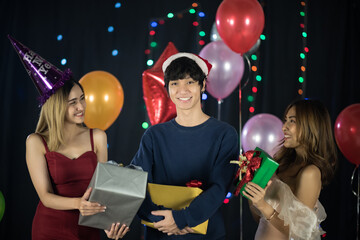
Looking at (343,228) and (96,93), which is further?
(343,228)

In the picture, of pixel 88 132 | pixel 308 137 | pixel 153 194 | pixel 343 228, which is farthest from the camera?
pixel 343 228

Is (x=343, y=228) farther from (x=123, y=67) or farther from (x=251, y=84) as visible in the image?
(x=123, y=67)

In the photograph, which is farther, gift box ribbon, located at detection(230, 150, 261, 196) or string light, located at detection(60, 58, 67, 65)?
string light, located at detection(60, 58, 67, 65)

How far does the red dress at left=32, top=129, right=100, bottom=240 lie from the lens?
2104 millimetres

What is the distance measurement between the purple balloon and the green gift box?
1.51m

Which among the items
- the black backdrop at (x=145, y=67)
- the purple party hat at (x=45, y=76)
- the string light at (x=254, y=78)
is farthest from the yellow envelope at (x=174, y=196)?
the string light at (x=254, y=78)

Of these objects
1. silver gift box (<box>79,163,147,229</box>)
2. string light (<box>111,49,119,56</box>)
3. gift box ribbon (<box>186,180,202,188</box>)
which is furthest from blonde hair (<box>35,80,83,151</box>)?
string light (<box>111,49,119,56</box>)

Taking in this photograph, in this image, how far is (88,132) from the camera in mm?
2330

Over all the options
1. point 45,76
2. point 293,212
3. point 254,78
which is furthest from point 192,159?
point 254,78

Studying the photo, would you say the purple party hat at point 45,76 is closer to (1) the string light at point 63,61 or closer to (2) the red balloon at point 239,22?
(2) the red balloon at point 239,22

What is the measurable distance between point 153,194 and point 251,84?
2718mm

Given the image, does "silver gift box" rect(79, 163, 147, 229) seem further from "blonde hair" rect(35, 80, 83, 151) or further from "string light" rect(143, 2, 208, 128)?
"string light" rect(143, 2, 208, 128)

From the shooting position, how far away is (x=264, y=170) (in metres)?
1.71

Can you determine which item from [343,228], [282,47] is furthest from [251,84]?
[343,228]
